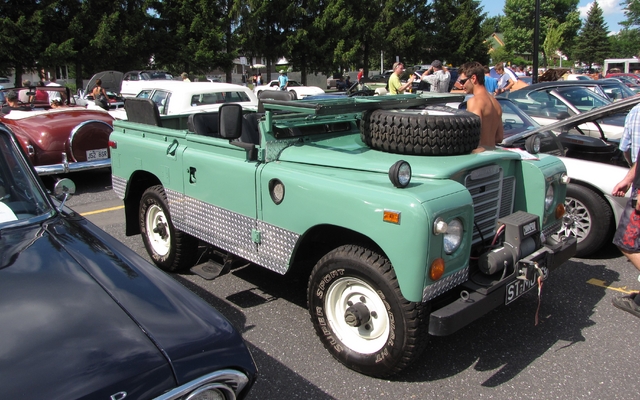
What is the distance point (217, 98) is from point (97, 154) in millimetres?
3322

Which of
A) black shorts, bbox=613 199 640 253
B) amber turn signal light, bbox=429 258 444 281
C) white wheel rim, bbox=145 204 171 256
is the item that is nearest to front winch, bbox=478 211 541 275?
amber turn signal light, bbox=429 258 444 281

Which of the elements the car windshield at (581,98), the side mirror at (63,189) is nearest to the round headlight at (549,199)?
the side mirror at (63,189)

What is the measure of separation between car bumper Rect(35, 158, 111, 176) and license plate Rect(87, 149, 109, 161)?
0.07 metres

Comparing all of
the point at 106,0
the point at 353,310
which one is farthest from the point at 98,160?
the point at 106,0

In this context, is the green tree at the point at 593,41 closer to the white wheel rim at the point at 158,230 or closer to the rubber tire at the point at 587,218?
the rubber tire at the point at 587,218

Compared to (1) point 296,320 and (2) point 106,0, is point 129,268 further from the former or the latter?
(2) point 106,0

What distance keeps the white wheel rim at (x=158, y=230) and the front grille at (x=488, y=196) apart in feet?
9.49

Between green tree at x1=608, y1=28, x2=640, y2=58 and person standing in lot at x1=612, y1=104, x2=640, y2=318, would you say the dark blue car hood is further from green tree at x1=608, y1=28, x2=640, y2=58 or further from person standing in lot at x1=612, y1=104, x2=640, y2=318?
green tree at x1=608, y1=28, x2=640, y2=58

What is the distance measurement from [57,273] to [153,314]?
1.66 feet

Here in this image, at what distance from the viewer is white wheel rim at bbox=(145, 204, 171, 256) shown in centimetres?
500

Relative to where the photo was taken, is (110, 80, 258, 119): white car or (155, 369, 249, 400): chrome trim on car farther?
(110, 80, 258, 119): white car

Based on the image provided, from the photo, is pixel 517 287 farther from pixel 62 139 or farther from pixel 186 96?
pixel 186 96

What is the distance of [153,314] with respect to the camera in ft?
6.82

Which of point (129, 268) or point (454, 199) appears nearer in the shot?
point (129, 268)
